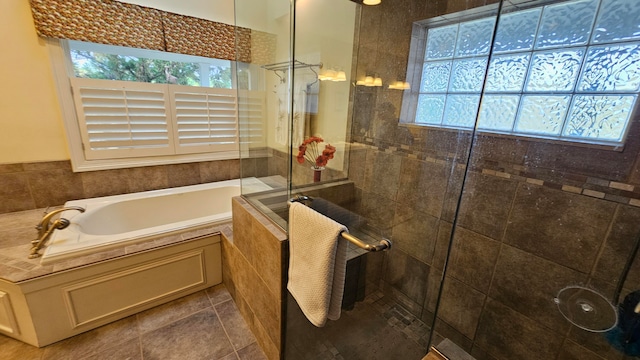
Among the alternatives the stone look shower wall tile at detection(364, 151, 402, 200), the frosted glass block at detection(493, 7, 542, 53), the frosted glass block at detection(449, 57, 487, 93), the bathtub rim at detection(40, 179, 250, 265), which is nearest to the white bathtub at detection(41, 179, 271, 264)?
the bathtub rim at detection(40, 179, 250, 265)

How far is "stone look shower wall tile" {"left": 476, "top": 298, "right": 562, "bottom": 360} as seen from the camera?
1176 mm

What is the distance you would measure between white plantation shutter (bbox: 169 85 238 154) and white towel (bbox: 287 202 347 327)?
2.20 metres

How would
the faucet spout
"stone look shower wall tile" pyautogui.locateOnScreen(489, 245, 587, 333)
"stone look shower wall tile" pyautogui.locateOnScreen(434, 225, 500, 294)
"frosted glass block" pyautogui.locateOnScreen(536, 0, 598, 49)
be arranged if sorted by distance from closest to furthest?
"frosted glass block" pyautogui.locateOnScreen(536, 0, 598, 49) → "stone look shower wall tile" pyautogui.locateOnScreen(489, 245, 587, 333) → "stone look shower wall tile" pyautogui.locateOnScreen(434, 225, 500, 294) → the faucet spout

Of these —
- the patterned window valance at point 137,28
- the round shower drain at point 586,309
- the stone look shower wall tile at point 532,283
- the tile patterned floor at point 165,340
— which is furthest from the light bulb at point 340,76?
the tile patterned floor at point 165,340

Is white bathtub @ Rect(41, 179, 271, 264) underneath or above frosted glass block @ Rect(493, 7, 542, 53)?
underneath

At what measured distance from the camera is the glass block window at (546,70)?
0.96 metres

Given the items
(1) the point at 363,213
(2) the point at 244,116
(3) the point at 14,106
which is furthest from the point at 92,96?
(1) the point at 363,213

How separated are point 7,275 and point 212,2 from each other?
2730 mm

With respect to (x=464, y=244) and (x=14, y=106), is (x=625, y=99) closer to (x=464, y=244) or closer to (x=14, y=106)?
(x=464, y=244)

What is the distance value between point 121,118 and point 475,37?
2.97 metres

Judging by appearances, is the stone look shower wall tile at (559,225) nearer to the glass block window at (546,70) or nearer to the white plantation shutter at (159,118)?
the glass block window at (546,70)

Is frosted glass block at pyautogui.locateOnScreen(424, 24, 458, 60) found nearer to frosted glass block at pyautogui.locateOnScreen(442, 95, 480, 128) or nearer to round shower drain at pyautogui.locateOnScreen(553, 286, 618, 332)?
frosted glass block at pyautogui.locateOnScreen(442, 95, 480, 128)

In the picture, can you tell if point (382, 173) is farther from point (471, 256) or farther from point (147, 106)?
point (147, 106)

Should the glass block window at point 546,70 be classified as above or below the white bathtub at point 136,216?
above
